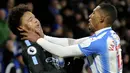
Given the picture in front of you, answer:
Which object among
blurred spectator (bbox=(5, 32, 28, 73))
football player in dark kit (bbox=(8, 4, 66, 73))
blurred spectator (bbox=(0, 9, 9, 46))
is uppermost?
football player in dark kit (bbox=(8, 4, 66, 73))

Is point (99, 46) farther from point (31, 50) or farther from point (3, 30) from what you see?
point (3, 30)

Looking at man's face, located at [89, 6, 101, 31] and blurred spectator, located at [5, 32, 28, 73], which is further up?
man's face, located at [89, 6, 101, 31]

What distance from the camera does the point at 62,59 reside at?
4.57m

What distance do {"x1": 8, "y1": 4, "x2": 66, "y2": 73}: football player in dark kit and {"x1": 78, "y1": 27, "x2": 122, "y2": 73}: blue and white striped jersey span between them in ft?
1.25

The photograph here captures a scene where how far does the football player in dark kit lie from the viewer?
430cm

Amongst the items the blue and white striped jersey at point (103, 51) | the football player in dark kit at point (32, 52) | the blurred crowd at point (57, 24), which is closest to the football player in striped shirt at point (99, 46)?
the blue and white striped jersey at point (103, 51)

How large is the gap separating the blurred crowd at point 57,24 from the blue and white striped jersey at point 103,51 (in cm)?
271

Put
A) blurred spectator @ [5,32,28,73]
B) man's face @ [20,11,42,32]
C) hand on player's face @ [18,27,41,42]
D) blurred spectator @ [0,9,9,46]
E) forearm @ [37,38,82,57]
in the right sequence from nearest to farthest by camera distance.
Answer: forearm @ [37,38,82,57] < hand on player's face @ [18,27,41,42] < man's face @ [20,11,42,32] < blurred spectator @ [5,32,28,73] < blurred spectator @ [0,9,9,46]

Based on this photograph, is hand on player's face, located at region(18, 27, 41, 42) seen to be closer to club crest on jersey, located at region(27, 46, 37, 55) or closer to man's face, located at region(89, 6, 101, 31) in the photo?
club crest on jersey, located at region(27, 46, 37, 55)

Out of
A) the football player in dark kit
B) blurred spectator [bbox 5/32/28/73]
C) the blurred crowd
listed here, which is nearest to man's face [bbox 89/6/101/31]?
the football player in dark kit

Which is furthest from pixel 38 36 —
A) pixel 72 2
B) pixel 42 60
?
pixel 72 2

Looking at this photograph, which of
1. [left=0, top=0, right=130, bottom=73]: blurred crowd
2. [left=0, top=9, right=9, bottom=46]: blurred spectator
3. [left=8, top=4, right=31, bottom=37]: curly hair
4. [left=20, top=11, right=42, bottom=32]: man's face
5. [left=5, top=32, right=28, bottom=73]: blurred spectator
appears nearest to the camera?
[left=20, top=11, right=42, bottom=32]: man's face

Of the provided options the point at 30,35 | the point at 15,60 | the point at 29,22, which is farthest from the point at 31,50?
the point at 15,60

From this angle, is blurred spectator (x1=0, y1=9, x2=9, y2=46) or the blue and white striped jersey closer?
the blue and white striped jersey
